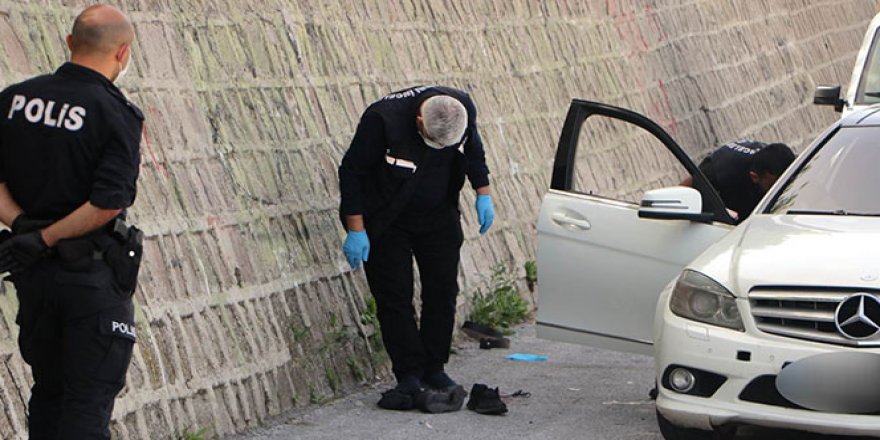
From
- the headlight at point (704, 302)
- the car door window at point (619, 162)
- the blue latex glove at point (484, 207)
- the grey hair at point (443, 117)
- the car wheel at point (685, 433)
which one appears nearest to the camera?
the headlight at point (704, 302)

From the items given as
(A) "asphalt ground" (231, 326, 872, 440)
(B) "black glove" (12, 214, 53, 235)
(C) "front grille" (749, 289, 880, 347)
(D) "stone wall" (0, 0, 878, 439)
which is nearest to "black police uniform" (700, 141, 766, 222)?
(A) "asphalt ground" (231, 326, 872, 440)

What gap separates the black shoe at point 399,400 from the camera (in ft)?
28.9

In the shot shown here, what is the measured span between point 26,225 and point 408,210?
3.41m

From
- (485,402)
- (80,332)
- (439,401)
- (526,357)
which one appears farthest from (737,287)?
(526,357)

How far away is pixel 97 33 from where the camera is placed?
5.76 m

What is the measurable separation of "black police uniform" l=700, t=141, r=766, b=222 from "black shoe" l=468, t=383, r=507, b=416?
2.15 meters

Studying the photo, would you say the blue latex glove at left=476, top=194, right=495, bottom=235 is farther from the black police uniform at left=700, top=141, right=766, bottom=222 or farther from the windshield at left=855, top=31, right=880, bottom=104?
the windshield at left=855, top=31, right=880, bottom=104

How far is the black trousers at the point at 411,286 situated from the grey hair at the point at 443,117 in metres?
0.55

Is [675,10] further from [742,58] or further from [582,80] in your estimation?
[582,80]

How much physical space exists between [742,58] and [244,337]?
45.6 feet

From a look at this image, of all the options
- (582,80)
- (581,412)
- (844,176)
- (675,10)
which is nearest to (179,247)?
(581,412)

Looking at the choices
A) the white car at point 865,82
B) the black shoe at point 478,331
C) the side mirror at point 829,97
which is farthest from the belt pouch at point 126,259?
the side mirror at point 829,97

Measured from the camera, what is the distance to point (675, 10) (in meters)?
19.2

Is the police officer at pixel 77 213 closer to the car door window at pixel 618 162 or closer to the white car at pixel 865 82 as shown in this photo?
the white car at pixel 865 82
